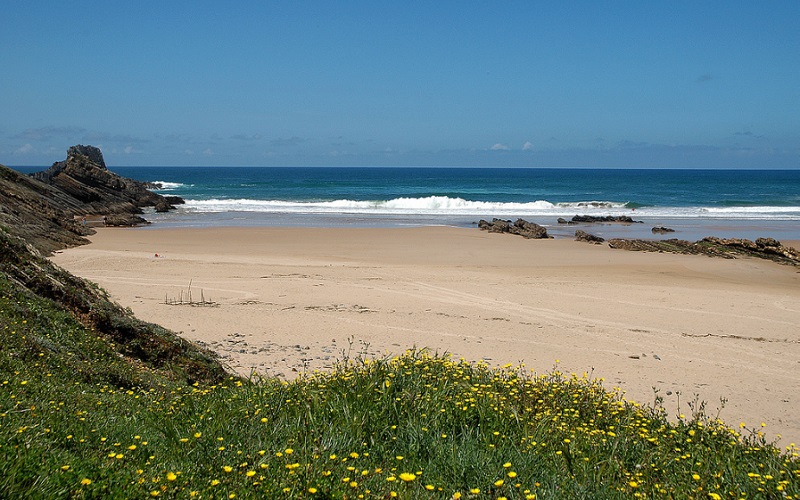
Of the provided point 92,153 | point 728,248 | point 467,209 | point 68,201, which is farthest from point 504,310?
point 92,153

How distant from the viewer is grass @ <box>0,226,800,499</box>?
3.65 meters

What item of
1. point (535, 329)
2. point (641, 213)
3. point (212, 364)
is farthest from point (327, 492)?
point (641, 213)

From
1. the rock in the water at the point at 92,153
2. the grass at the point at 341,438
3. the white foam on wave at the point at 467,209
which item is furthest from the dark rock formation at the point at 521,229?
the rock in the water at the point at 92,153

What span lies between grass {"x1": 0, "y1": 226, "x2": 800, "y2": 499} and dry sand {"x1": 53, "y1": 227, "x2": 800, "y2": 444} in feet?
3.07

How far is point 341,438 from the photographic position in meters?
4.72

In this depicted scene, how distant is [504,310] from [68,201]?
99.5 ft

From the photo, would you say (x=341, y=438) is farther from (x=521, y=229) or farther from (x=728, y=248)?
(x=521, y=229)

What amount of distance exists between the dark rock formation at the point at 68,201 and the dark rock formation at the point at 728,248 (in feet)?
67.0

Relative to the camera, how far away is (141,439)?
14.3 feet

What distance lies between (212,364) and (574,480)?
494 centimetres

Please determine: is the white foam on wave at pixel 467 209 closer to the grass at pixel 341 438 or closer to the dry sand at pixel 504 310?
the dry sand at pixel 504 310

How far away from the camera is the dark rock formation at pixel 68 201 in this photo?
2111cm

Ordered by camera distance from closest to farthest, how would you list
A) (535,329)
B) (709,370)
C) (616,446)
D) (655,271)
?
(616,446), (709,370), (535,329), (655,271)

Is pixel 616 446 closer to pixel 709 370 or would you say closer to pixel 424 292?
pixel 709 370
